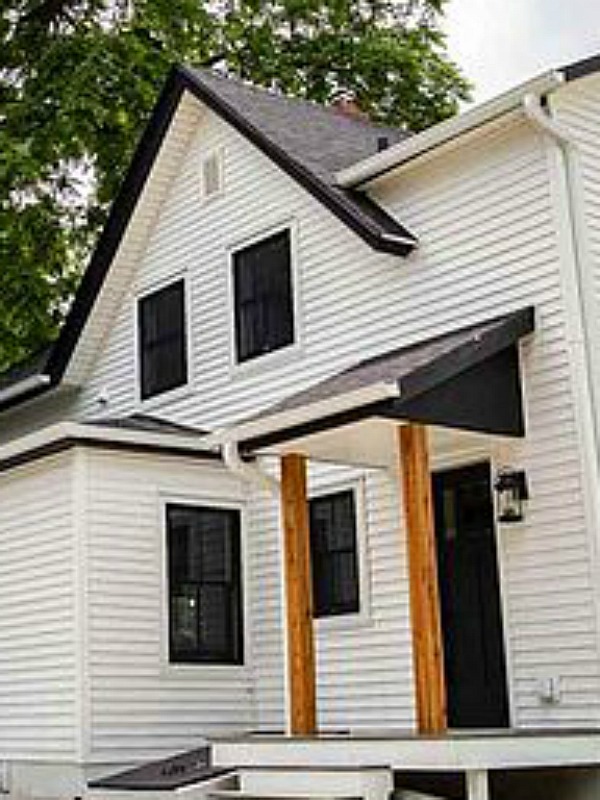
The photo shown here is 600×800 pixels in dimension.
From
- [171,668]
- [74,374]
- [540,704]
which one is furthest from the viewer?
[74,374]

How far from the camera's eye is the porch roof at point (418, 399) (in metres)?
9.51

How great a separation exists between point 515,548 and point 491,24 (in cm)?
1443

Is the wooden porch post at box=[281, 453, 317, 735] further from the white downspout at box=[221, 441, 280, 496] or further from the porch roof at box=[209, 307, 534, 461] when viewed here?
the white downspout at box=[221, 441, 280, 496]

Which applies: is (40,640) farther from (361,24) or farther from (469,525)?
(361,24)

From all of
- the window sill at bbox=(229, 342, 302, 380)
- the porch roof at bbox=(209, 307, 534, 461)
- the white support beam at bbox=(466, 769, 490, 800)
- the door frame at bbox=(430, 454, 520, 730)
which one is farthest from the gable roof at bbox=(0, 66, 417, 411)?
the white support beam at bbox=(466, 769, 490, 800)

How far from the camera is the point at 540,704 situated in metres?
10.1

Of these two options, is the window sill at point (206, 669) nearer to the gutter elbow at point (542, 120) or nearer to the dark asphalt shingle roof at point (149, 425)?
the dark asphalt shingle roof at point (149, 425)

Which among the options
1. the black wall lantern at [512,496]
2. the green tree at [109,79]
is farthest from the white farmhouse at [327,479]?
the green tree at [109,79]

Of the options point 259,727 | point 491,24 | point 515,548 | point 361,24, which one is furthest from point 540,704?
point 361,24

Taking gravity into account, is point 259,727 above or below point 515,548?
below

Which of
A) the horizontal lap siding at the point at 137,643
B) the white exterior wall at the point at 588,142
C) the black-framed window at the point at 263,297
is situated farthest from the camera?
the black-framed window at the point at 263,297

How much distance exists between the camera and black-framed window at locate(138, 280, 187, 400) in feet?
49.3

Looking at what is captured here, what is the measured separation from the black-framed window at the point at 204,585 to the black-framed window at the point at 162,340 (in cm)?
213

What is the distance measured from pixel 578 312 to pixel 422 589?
2634mm
